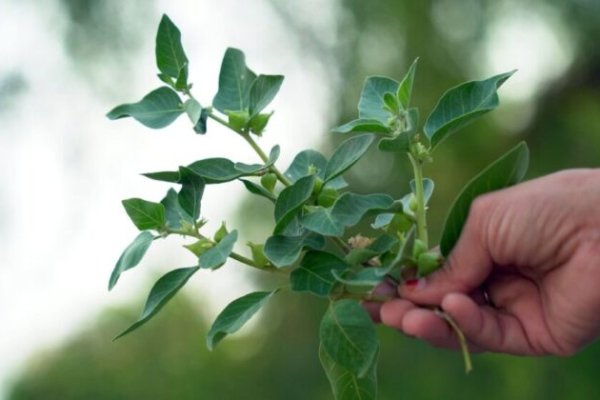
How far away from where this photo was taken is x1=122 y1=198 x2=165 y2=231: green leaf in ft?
2.67

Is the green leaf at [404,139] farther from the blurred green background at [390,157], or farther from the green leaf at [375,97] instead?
the blurred green background at [390,157]

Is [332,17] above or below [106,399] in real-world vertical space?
above

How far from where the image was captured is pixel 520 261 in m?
0.82

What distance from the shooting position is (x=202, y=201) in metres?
0.81

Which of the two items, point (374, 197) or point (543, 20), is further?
point (543, 20)

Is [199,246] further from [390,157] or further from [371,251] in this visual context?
[390,157]

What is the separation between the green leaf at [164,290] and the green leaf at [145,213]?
0.05 metres

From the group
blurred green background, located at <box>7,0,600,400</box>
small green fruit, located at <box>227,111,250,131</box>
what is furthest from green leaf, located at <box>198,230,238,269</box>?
blurred green background, located at <box>7,0,600,400</box>

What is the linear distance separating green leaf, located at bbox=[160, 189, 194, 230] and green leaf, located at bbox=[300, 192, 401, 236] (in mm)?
101

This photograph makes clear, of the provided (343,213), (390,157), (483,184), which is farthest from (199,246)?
(390,157)

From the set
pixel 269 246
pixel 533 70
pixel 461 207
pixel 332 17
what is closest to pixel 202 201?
pixel 269 246

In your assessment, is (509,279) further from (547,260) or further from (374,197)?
(374,197)

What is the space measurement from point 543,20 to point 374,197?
3.43 meters

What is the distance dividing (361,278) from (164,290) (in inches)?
6.1
